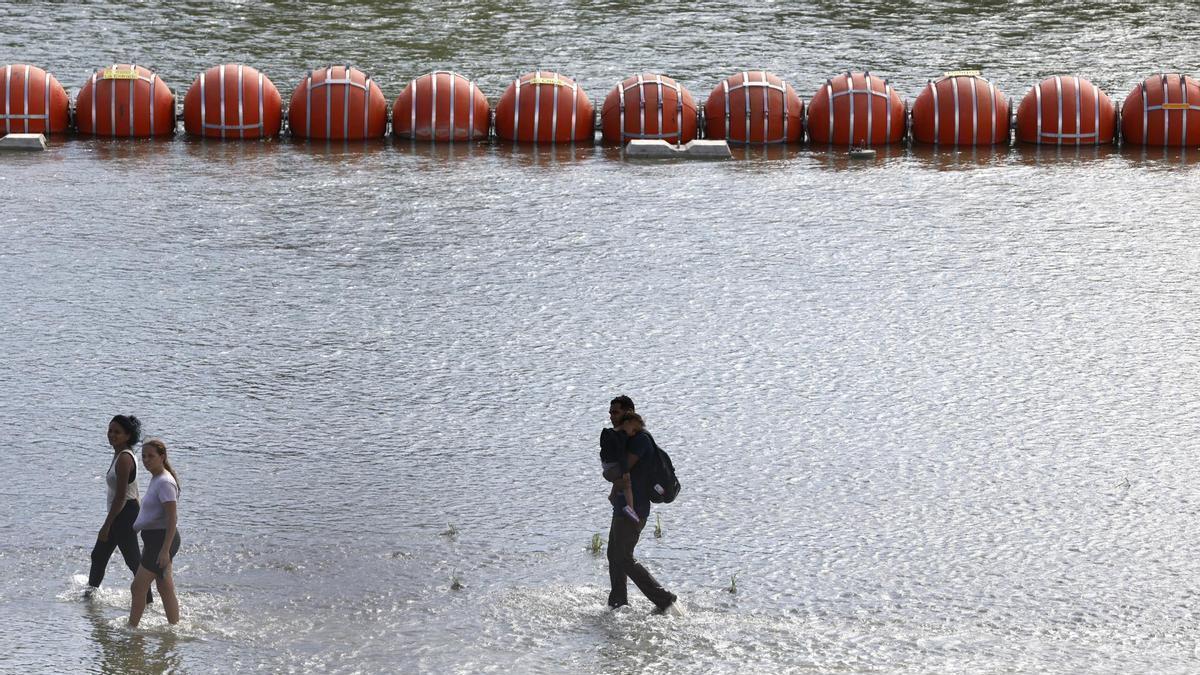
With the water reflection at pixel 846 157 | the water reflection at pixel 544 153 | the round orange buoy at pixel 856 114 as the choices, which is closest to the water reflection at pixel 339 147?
the water reflection at pixel 544 153

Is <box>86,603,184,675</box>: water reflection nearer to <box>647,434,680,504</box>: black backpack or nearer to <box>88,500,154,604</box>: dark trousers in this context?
<box>88,500,154,604</box>: dark trousers

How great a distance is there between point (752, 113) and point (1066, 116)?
471 centimetres

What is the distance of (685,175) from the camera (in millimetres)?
22266

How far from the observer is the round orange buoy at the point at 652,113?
24188 mm

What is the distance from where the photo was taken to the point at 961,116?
79.2 ft

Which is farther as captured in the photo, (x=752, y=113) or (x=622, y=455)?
(x=752, y=113)

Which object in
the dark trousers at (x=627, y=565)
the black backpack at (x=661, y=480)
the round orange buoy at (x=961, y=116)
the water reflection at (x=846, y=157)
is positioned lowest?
the dark trousers at (x=627, y=565)

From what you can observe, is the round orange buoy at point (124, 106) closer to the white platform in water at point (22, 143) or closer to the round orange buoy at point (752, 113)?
the white platform in water at point (22, 143)

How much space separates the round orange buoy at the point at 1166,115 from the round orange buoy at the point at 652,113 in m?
6.70

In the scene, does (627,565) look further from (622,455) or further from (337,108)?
(337,108)

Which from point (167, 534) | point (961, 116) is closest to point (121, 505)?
point (167, 534)

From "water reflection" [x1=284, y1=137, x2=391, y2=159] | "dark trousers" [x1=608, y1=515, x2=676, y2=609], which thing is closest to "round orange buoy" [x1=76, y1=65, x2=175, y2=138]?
"water reflection" [x1=284, y1=137, x2=391, y2=159]

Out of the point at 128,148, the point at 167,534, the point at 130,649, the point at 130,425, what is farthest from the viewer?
the point at 128,148

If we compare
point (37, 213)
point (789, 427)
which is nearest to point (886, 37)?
point (37, 213)
